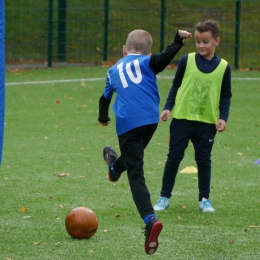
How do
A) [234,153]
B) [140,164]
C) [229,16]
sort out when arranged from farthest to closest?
1. [229,16]
2. [234,153]
3. [140,164]

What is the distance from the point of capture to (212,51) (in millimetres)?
7180

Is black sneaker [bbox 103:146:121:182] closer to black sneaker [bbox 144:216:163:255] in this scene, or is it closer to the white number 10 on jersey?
the white number 10 on jersey

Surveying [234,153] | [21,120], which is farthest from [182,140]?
[21,120]

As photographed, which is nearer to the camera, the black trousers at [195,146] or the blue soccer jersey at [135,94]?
the blue soccer jersey at [135,94]

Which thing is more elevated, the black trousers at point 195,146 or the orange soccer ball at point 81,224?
the black trousers at point 195,146

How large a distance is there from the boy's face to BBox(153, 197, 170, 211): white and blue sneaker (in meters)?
1.43

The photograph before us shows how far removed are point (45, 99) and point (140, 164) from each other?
33.1 feet

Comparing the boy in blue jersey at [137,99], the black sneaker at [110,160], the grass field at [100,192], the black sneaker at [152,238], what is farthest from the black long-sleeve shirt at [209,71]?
the black sneaker at [152,238]

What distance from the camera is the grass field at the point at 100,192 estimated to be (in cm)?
607

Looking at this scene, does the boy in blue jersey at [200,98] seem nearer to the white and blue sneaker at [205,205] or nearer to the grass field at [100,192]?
the white and blue sneaker at [205,205]

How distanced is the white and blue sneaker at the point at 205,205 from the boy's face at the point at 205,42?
1390 mm

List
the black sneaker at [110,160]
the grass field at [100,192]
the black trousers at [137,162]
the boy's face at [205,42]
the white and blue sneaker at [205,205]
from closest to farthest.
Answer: the black trousers at [137,162] → the grass field at [100,192] → the black sneaker at [110,160] → the boy's face at [205,42] → the white and blue sneaker at [205,205]

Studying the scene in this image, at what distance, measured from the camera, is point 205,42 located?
23.4ft

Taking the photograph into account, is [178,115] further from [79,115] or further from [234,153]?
[79,115]
